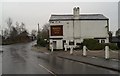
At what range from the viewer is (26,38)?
162 m

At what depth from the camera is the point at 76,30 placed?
216 ft

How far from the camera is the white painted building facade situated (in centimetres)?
6519

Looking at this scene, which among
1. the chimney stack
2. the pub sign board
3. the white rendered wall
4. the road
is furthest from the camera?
the chimney stack

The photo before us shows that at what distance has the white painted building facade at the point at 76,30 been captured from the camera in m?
65.2

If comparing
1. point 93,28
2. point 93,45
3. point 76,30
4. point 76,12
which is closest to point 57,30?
point 76,30

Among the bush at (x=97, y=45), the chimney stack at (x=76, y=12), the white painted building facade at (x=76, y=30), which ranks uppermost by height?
the chimney stack at (x=76, y=12)

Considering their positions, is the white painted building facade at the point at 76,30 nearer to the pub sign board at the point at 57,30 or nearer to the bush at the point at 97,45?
the pub sign board at the point at 57,30

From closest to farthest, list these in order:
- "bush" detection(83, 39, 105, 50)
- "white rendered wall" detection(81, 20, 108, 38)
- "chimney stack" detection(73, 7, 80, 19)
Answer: "bush" detection(83, 39, 105, 50) < "white rendered wall" detection(81, 20, 108, 38) < "chimney stack" detection(73, 7, 80, 19)

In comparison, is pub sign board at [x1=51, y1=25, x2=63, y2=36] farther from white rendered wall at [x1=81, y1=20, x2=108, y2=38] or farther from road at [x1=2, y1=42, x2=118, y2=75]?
road at [x1=2, y1=42, x2=118, y2=75]

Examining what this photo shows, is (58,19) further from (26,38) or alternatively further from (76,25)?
(26,38)

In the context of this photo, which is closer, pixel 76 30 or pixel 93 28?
pixel 93 28

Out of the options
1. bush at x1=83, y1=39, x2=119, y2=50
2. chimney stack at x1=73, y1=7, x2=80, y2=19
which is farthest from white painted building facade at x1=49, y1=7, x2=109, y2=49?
bush at x1=83, y1=39, x2=119, y2=50

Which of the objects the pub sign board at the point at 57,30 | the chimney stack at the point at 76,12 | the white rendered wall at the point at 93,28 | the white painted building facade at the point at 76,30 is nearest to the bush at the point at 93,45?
the white painted building facade at the point at 76,30

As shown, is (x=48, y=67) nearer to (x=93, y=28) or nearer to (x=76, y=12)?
(x=93, y=28)
